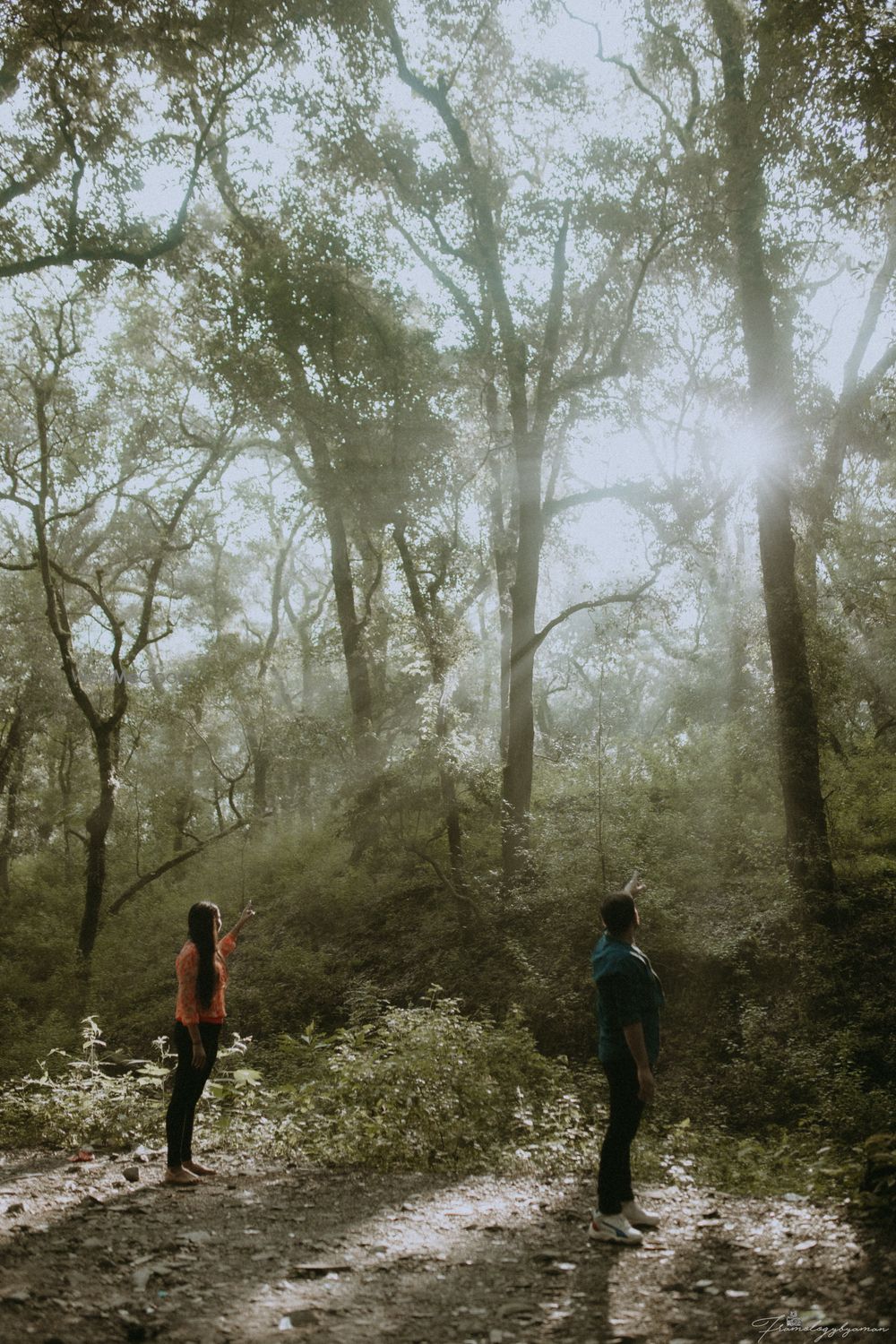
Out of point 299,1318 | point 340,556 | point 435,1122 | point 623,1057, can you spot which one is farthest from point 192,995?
point 340,556

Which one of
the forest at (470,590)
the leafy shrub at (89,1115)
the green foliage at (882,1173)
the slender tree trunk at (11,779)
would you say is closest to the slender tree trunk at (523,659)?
the forest at (470,590)

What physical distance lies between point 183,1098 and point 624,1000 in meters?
3.46

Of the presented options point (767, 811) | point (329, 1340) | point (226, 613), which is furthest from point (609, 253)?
point (226, 613)

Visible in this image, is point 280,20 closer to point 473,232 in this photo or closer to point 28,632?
point 473,232

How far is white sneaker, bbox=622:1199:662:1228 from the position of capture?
506 centimetres

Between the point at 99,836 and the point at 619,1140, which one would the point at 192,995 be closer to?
the point at 619,1140

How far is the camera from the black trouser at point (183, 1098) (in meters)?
6.41

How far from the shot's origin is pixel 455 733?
50.3ft

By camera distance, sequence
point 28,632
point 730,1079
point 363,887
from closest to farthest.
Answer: point 730,1079 < point 363,887 < point 28,632

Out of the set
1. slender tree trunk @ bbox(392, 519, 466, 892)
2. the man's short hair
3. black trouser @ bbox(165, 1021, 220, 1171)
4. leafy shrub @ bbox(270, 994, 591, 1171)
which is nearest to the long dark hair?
black trouser @ bbox(165, 1021, 220, 1171)

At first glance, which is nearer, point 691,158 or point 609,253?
point 691,158

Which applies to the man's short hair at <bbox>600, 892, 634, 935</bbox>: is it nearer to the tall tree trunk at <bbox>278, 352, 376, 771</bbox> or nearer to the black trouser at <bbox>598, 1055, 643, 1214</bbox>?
the black trouser at <bbox>598, 1055, 643, 1214</bbox>

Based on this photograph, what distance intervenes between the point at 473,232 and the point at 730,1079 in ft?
48.5

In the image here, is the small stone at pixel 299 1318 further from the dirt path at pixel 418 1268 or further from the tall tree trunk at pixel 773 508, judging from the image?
the tall tree trunk at pixel 773 508
